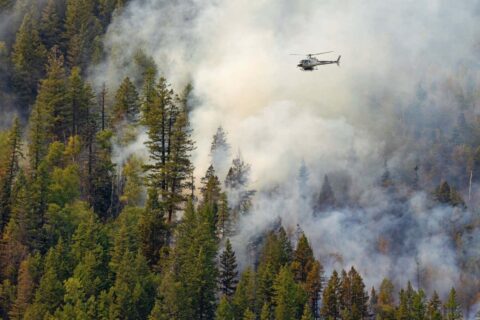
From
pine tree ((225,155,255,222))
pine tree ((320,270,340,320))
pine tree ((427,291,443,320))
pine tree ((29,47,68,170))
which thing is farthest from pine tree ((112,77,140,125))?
pine tree ((427,291,443,320))

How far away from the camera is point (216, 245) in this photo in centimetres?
8094

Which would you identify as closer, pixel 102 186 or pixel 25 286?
pixel 25 286

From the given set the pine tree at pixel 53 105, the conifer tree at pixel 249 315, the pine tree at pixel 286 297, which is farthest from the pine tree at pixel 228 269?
the pine tree at pixel 53 105

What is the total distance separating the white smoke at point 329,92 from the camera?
88.7 m

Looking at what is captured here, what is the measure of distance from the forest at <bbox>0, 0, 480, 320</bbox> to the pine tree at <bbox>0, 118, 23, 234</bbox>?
17 cm

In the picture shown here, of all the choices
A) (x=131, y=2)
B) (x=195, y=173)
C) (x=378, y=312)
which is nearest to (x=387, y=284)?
(x=378, y=312)

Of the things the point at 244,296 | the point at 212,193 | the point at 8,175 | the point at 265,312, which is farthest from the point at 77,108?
the point at 265,312

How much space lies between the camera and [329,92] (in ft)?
370

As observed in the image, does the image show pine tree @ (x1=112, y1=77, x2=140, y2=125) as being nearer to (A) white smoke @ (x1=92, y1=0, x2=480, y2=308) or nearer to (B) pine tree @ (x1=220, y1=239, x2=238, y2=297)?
(A) white smoke @ (x1=92, y1=0, x2=480, y2=308)

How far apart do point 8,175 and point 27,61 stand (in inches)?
1058

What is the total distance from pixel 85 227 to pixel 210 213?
1069 cm

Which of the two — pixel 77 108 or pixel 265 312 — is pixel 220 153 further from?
pixel 265 312

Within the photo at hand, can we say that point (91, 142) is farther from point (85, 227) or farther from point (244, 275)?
point (244, 275)

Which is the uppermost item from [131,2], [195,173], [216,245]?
[131,2]
